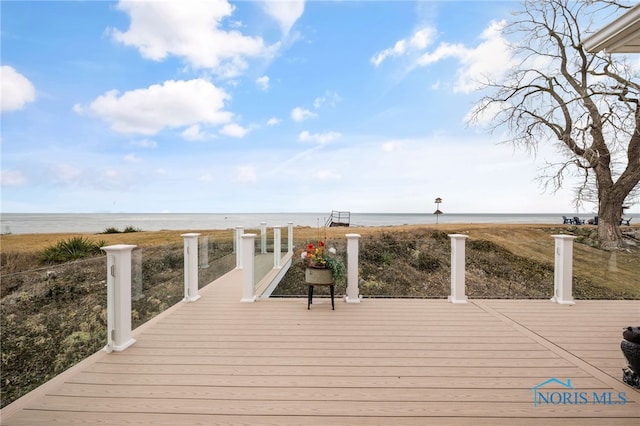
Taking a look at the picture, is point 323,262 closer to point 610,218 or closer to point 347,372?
point 347,372

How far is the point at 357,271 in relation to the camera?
4.51 metres

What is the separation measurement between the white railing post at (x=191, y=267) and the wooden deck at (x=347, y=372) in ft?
1.97

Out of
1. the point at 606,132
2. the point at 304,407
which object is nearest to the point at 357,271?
the point at 304,407

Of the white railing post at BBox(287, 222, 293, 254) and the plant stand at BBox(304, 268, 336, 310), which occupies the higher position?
the white railing post at BBox(287, 222, 293, 254)

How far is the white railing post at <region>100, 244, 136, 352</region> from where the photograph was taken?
2.72 m

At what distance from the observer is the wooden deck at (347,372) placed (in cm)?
184

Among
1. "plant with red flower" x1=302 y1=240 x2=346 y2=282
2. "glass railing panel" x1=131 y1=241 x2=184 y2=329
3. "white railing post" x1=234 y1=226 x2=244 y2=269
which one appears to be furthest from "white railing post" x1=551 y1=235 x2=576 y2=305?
"white railing post" x1=234 y1=226 x2=244 y2=269

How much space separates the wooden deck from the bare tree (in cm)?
776

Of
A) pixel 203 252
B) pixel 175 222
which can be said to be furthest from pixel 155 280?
pixel 175 222

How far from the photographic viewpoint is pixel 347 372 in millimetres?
2342

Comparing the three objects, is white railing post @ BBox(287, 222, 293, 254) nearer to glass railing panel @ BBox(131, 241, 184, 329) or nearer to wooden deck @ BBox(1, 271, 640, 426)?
glass railing panel @ BBox(131, 241, 184, 329)

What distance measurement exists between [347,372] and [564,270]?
12.4 ft

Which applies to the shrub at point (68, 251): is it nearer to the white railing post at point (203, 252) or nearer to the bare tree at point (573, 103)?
the white railing post at point (203, 252)

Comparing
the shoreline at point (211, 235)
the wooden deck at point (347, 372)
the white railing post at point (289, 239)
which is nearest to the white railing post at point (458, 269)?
the wooden deck at point (347, 372)
